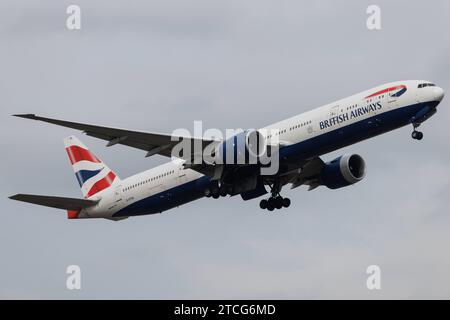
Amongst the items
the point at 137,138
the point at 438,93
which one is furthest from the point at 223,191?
the point at 438,93

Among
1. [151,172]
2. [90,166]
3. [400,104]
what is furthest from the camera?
[90,166]

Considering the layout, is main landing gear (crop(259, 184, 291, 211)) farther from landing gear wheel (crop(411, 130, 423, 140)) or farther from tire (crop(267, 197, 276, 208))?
landing gear wheel (crop(411, 130, 423, 140))

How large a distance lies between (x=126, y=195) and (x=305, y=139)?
1273 cm

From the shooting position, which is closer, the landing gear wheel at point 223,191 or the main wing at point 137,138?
the main wing at point 137,138

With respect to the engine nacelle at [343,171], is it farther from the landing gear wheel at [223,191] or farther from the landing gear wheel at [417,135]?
the landing gear wheel at [417,135]

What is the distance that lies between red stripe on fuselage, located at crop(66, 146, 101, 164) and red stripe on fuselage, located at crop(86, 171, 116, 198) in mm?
2453

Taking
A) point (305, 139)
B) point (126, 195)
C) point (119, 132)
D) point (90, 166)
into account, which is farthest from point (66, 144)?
point (305, 139)

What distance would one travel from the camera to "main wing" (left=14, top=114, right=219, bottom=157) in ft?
174

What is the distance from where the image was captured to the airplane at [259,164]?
53.2 m

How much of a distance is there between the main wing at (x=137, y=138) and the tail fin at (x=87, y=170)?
7.80m

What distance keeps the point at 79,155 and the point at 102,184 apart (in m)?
4.24

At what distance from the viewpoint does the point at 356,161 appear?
6144cm

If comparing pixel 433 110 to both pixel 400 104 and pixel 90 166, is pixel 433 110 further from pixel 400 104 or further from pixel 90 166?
pixel 90 166

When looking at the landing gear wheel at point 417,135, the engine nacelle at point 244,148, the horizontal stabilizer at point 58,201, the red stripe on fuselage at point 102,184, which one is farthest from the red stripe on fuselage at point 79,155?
the landing gear wheel at point 417,135
